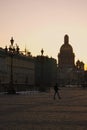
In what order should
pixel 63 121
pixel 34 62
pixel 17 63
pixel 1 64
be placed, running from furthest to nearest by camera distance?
pixel 34 62
pixel 17 63
pixel 1 64
pixel 63 121

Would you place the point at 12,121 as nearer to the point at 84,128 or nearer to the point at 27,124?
the point at 27,124

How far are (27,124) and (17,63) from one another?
144718 mm

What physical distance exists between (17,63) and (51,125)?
14517 centimetres

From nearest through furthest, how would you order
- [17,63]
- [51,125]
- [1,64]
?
[51,125]
[1,64]
[17,63]

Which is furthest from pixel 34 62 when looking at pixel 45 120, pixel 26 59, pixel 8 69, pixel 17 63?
pixel 45 120

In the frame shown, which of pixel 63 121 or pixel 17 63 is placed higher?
pixel 17 63

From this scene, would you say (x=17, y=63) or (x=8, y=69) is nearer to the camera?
(x=8, y=69)

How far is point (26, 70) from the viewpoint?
178 metres

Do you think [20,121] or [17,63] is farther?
[17,63]

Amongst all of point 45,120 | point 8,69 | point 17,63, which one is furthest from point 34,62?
point 45,120

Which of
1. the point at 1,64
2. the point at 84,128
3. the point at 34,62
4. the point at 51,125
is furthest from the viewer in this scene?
the point at 34,62

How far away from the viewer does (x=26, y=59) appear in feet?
590

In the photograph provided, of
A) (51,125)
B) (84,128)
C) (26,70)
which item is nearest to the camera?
(84,128)

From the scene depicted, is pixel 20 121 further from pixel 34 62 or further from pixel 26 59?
pixel 34 62
